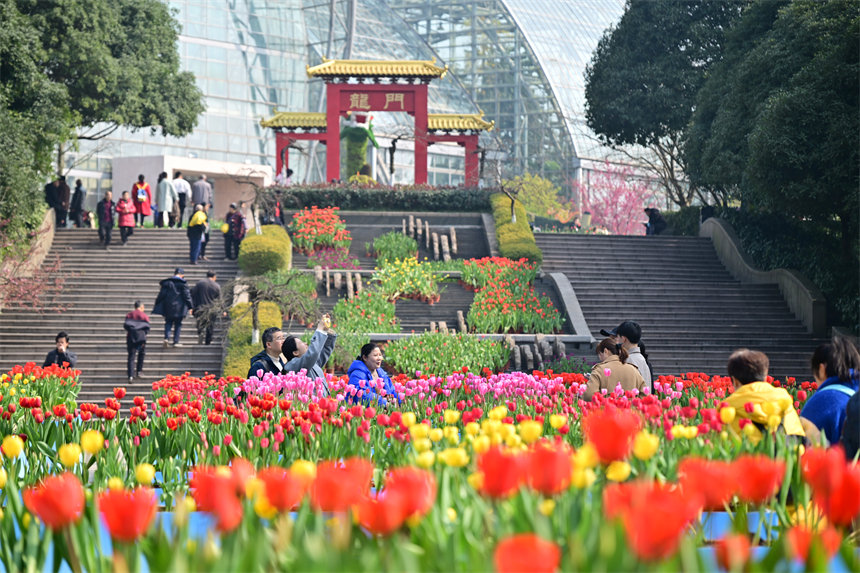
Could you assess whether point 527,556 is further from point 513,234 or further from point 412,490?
point 513,234

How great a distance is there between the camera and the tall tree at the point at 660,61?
29.5 metres

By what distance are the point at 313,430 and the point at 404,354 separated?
10.1 meters

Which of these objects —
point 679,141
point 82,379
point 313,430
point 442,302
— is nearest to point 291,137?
point 679,141

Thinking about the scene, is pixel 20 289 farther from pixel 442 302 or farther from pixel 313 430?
pixel 313 430

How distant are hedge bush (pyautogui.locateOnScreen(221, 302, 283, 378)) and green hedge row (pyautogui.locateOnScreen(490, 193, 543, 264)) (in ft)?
22.7

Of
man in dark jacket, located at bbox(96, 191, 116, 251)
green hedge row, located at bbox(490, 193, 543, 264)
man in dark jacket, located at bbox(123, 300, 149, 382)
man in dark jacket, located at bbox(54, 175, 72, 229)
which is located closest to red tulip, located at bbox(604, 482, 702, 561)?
man in dark jacket, located at bbox(123, 300, 149, 382)

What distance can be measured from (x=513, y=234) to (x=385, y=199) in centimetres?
557

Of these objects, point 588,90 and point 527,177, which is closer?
point 588,90

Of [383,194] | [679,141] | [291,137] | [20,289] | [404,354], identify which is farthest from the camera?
[291,137]

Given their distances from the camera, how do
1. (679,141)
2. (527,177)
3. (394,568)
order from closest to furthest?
(394,568)
(679,141)
(527,177)

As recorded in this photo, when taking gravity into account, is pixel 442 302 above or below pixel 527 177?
below

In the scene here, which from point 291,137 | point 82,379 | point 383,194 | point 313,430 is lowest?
point 82,379

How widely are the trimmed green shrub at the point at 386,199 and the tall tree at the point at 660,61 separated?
4842 mm

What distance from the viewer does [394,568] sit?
94.0 inches
